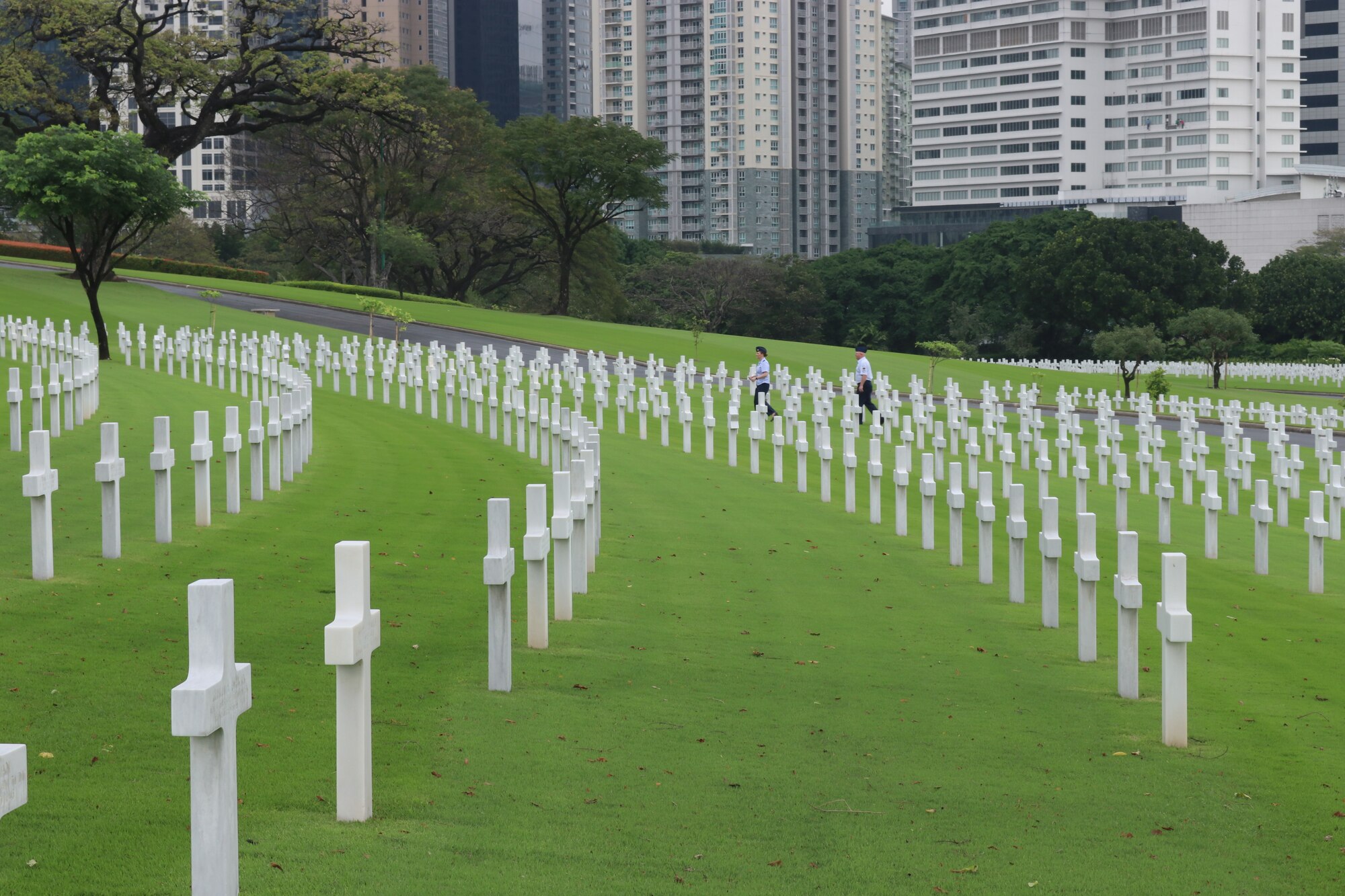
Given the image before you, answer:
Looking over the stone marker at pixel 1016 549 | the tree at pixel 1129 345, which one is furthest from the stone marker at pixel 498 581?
the tree at pixel 1129 345

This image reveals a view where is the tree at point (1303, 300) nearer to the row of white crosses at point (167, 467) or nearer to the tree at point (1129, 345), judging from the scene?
the tree at point (1129, 345)

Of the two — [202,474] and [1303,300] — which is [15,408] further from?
[1303,300]

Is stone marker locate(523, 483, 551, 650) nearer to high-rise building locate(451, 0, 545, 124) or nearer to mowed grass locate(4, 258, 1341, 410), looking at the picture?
mowed grass locate(4, 258, 1341, 410)

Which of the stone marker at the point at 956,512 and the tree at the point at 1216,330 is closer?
the stone marker at the point at 956,512

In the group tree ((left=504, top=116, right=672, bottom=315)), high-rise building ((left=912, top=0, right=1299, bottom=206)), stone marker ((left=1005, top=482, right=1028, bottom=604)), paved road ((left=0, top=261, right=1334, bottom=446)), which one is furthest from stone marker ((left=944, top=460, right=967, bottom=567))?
high-rise building ((left=912, top=0, right=1299, bottom=206))

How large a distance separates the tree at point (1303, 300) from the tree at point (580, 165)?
3811cm

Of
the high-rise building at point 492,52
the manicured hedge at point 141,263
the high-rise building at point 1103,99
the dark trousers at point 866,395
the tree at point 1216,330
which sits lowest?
the dark trousers at point 866,395

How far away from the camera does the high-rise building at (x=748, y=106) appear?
17388cm

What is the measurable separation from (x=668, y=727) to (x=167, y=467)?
18.8 ft

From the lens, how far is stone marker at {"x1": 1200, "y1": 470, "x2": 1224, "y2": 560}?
50.9 ft

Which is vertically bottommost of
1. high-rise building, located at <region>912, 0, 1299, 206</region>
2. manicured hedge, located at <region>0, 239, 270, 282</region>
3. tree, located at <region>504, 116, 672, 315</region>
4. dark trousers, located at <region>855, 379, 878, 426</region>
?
dark trousers, located at <region>855, 379, 878, 426</region>

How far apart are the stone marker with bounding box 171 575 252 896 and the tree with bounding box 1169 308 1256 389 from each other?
210 ft

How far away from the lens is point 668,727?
7020 mm

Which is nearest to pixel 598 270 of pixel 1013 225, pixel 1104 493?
pixel 1013 225
